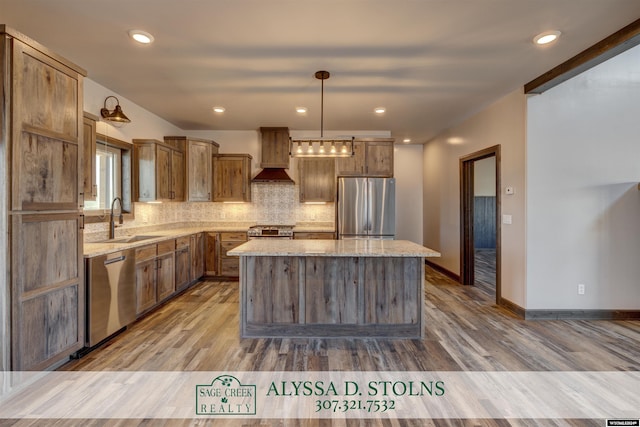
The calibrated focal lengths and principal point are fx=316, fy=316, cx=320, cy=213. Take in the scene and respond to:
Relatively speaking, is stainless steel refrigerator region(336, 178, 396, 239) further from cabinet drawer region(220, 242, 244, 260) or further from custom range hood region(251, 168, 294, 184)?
cabinet drawer region(220, 242, 244, 260)

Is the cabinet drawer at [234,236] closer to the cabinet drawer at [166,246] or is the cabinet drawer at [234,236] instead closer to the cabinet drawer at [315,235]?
the cabinet drawer at [315,235]

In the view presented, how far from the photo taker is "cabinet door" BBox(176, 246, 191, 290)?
14.7 feet

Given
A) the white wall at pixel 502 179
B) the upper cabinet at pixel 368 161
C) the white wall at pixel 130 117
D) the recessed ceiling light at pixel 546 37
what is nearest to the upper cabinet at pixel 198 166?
the white wall at pixel 130 117

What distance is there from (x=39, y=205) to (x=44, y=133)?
0.52 m

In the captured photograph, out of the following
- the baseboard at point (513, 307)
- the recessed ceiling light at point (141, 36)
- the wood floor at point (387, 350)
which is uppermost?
the recessed ceiling light at point (141, 36)

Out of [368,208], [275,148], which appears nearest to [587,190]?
[368,208]

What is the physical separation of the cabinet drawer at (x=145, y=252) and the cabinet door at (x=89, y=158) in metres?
0.75

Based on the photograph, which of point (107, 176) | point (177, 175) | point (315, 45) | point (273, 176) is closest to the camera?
point (315, 45)

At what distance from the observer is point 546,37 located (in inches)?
102

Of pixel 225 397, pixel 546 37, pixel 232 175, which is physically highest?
pixel 546 37

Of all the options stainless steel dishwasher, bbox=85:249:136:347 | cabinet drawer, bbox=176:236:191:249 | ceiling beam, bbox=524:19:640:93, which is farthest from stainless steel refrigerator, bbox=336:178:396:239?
stainless steel dishwasher, bbox=85:249:136:347

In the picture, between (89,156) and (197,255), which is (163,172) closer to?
(197,255)

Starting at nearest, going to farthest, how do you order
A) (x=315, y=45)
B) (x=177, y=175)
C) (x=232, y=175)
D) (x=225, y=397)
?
(x=225, y=397)
(x=315, y=45)
(x=177, y=175)
(x=232, y=175)

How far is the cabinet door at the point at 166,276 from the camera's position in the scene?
3.99m
